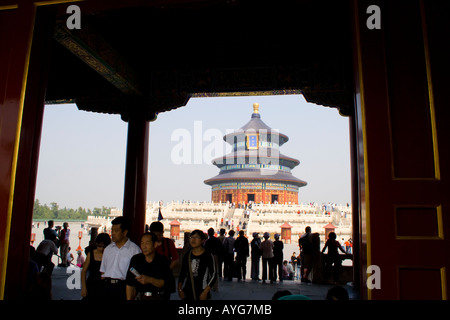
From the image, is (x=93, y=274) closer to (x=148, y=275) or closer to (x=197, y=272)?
(x=148, y=275)

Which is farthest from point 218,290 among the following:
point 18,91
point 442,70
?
point 442,70

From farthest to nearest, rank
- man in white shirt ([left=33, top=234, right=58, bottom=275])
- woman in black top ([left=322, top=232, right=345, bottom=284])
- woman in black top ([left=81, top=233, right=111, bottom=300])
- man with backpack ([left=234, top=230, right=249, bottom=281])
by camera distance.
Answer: man with backpack ([left=234, top=230, right=249, bottom=281]), woman in black top ([left=322, top=232, right=345, bottom=284]), man in white shirt ([left=33, top=234, right=58, bottom=275]), woman in black top ([left=81, top=233, right=111, bottom=300])

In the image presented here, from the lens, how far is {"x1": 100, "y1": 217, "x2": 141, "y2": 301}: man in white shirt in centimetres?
300

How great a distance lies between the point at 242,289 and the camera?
6516mm

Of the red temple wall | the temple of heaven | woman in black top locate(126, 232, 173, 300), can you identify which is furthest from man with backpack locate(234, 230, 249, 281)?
the red temple wall

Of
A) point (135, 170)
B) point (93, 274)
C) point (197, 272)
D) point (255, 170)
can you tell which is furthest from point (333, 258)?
point (255, 170)

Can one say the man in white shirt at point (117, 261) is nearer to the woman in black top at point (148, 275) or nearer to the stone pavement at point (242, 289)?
the woman in black top at point (148, 275)

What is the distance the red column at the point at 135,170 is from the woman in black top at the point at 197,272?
→ 4138 millimetres

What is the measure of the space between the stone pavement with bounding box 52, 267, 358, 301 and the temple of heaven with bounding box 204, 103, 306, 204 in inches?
1000

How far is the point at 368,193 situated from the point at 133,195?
5494mm

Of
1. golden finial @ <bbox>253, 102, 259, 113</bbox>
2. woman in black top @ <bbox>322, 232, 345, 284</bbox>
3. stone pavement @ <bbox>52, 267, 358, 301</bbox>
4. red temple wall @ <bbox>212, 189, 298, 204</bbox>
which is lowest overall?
stone pavement @ <bbox>52, 267, 358, 301</bbox>

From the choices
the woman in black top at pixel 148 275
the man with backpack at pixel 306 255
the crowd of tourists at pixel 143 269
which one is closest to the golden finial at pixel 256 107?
the man with backpack at pixel 306 255

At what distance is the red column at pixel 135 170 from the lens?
7.14 metres

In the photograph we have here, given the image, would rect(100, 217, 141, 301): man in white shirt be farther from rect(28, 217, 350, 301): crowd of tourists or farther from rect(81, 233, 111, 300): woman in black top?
rect(81, 233, 111, 300): woman in black top
